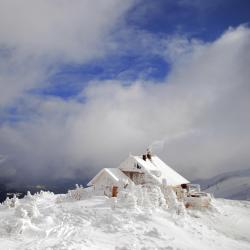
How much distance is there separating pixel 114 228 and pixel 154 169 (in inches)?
781

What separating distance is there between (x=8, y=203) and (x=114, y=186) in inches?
474

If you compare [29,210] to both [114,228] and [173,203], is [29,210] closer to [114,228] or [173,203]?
[114,228]

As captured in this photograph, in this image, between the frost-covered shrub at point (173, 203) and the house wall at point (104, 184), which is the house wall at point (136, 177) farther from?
the frost-covered shrub at point (173, 203)

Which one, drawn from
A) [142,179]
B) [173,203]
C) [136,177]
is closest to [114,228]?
[173,203]

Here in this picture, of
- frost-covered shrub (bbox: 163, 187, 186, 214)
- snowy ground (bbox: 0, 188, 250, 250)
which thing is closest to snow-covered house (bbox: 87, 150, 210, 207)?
frost-covered shrub (bbox: 163, 187, 186, 214)

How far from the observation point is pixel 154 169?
46.6 metres

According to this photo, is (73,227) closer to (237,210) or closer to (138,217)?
(138,217)

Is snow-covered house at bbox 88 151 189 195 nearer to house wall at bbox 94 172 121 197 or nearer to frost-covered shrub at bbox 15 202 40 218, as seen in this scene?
house wall at bbox 94 172 121 197

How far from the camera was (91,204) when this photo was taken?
35.0m

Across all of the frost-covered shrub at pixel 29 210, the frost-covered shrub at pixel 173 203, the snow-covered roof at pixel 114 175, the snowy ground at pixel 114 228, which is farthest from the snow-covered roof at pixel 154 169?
the frost-covered shrub at pixel 29 210

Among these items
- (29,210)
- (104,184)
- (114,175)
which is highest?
(114,175)

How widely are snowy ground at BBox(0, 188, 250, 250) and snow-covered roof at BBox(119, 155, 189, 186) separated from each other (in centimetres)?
873

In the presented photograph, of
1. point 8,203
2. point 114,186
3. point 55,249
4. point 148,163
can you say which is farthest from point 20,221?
point 148,163

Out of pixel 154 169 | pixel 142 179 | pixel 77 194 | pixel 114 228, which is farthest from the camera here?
pixel 154 169
